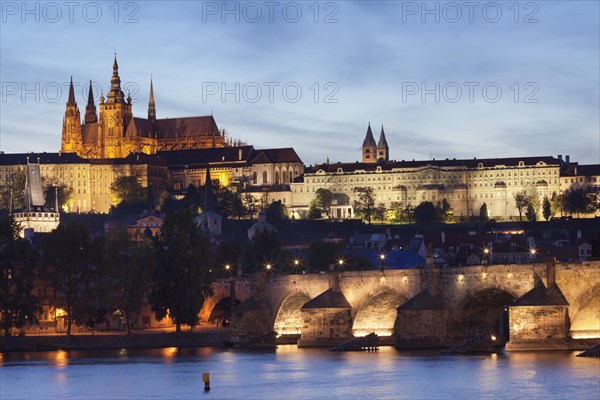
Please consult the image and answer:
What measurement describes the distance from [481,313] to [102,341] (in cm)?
2387

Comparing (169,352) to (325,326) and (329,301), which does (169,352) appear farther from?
(329,301)

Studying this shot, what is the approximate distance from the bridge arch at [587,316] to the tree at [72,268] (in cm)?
3380

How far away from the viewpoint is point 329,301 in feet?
276

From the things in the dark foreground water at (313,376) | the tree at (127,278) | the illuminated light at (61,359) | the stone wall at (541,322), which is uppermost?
the tree at (127,278)

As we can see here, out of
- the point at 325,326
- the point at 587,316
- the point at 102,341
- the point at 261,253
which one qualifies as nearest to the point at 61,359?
the point at 102,341

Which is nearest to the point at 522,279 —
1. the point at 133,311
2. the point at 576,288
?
the point at 576,288

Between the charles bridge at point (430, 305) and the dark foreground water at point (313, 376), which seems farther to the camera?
the charles bridge at point (430, 305)

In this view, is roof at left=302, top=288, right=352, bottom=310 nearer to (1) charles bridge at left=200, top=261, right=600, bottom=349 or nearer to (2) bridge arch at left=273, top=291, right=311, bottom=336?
(1) charles bridge at left=200, top=261, right=600, bottom=349

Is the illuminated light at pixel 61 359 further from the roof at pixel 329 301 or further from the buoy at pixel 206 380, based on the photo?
the buoy at pixel 206 380

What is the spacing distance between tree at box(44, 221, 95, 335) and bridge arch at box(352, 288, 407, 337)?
17.7m

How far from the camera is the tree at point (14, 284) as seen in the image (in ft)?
297

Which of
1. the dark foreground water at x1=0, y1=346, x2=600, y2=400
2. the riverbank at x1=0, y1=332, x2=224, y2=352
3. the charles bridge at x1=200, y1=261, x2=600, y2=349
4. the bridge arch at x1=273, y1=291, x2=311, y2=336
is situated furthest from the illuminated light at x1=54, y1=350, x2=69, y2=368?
the bridge arch at x1=273, y1=291, x2=311, y2=336

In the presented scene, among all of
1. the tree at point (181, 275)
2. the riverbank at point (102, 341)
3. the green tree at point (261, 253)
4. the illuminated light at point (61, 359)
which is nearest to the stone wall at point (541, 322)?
the illuminated light at point (61, 359)

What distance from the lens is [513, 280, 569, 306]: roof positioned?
227 feet
